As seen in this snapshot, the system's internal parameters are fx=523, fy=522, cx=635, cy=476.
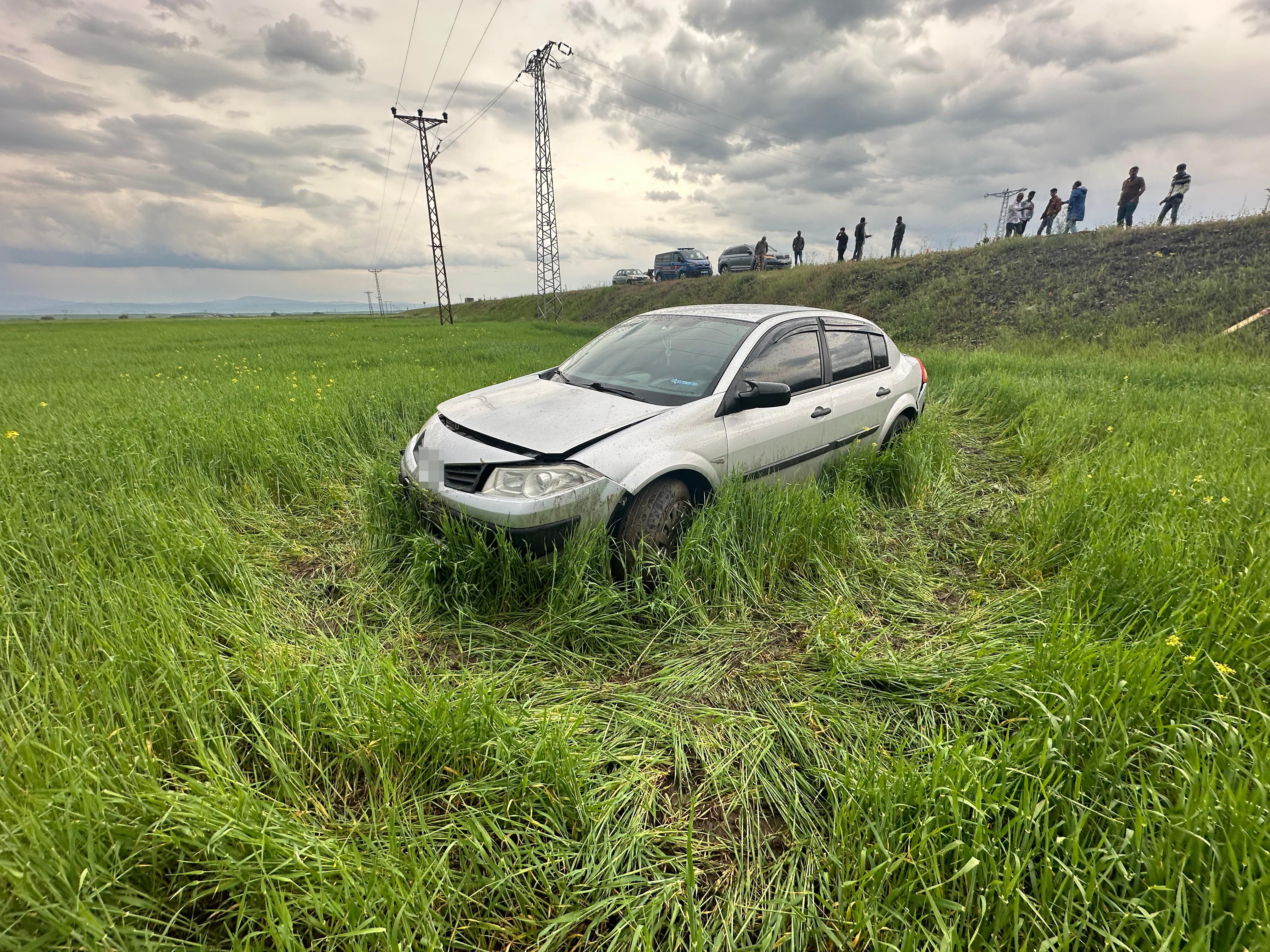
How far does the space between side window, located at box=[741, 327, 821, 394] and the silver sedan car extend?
111 ft

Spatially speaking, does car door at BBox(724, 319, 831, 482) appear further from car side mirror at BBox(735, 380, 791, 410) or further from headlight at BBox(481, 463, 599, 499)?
headlight at BBox(481, 463, 599, 499)

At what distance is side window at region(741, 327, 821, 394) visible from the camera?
359 centimetres

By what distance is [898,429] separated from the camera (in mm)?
5035

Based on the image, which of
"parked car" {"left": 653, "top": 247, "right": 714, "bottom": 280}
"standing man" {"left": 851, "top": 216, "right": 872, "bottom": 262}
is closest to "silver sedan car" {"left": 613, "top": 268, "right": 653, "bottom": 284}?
"parked car" {"left": 653, "top": 247, "right": 714, "bottom": 280}

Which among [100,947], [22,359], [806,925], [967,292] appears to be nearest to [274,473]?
[100,947]

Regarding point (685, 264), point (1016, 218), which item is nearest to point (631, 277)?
point (685, 264)

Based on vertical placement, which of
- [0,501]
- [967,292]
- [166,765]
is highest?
[967,292]

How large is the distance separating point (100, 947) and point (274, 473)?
3654 millimetres

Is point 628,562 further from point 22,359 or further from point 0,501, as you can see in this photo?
point 22,359

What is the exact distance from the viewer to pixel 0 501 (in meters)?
3.00

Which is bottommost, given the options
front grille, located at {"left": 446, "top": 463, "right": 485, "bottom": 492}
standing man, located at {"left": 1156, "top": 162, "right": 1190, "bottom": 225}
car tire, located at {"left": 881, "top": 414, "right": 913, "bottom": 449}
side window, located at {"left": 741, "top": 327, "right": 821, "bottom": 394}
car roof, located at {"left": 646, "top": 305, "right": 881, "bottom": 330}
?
car tire, located at {"left": 881, "top": 414, "right": 913, "bottom": 449}

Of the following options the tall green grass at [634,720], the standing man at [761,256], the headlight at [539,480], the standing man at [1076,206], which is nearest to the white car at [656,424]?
the headlight at [539,480]

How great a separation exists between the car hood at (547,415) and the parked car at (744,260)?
26.4 m

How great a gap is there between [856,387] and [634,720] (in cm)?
341
